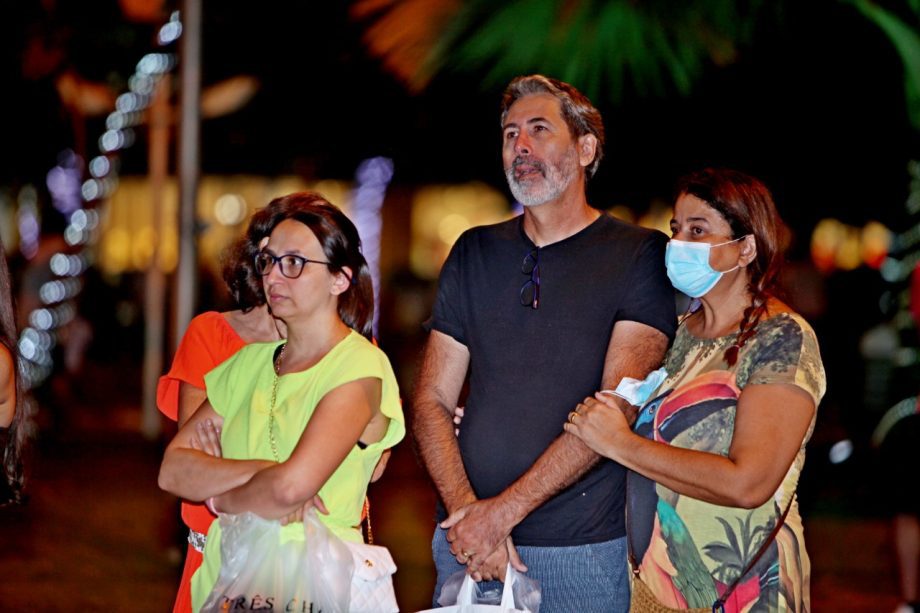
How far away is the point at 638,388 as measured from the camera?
11.4ft

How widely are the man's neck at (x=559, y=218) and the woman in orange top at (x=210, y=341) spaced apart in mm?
857

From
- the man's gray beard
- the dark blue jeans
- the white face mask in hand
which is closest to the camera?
the white face mask in hand

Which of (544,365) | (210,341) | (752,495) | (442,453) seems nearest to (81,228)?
(210,341)

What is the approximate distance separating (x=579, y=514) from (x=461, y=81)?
3.26 m

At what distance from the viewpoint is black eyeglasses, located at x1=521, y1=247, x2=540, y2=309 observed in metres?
3.81

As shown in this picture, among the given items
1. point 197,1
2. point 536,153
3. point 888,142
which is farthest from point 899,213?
point 536,153

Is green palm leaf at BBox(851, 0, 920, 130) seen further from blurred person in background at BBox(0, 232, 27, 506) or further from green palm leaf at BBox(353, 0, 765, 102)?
blurred person in background at BBox(0, 232, 27, 506)

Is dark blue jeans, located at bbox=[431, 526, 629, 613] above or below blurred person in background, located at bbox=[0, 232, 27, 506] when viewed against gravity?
below

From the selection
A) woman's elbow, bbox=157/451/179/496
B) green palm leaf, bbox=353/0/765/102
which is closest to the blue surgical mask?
woman's elbow, bbox=157/451/179/496

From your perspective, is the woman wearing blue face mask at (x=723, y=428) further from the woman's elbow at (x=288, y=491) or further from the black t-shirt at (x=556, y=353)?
the woman's elbow at (x=288, y=491)

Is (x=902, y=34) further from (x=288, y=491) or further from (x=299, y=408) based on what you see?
(x=288, y=491)

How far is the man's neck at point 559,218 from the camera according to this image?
3.84 meters

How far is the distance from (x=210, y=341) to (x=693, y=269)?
146cm

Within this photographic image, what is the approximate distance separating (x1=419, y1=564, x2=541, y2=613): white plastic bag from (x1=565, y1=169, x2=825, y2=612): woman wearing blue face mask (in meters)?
0.33
